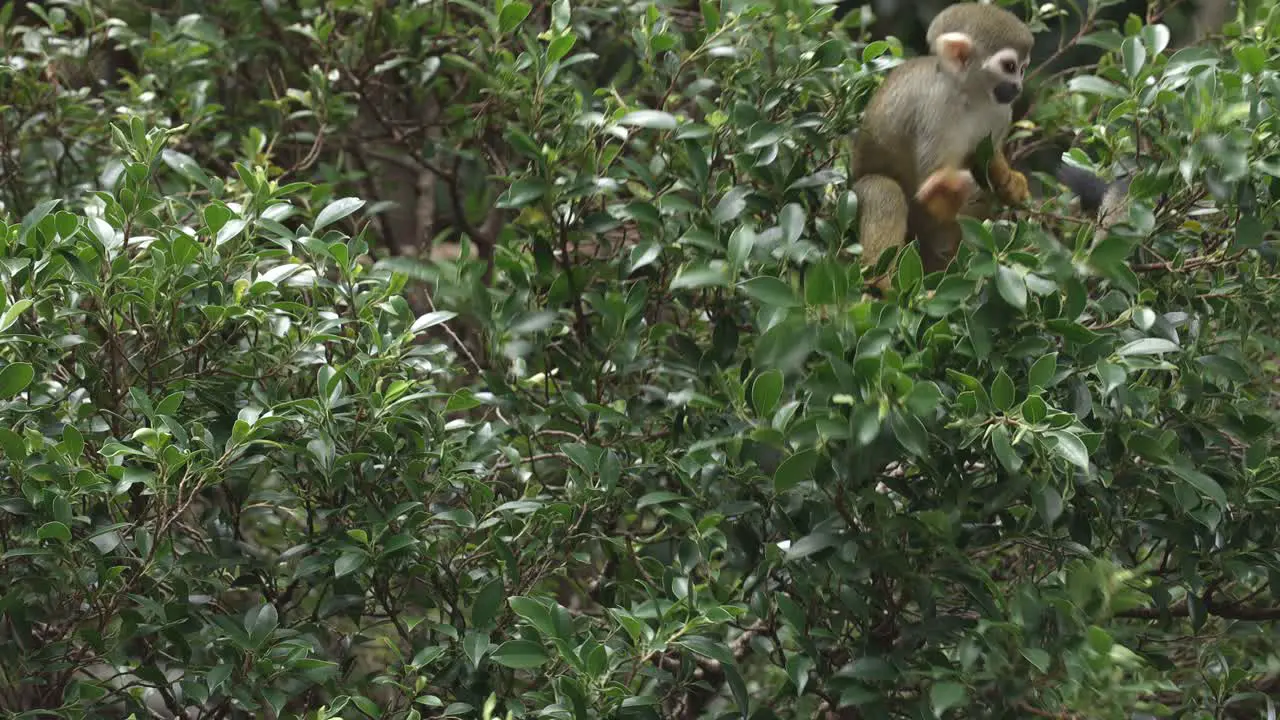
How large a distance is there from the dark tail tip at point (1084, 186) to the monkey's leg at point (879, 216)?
1.61 ft

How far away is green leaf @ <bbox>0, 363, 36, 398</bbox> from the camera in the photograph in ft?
6.18

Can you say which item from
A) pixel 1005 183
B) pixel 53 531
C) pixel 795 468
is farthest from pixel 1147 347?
pixel 53 531

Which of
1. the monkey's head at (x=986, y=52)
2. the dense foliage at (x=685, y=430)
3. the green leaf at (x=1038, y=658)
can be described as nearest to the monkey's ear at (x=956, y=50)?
the monkey's head at (x=986, y=52)

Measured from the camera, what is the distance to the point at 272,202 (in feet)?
7.27

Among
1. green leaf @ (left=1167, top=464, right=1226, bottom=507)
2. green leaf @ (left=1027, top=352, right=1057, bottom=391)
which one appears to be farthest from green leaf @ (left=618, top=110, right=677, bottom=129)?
green leaf @ (left=1167, top=464, right=1226, bottom=507)

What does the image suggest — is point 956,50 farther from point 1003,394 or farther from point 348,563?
point 348,563

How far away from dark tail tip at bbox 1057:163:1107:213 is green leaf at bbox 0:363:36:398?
82.5 inches

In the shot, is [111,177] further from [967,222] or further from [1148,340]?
[1148,340]

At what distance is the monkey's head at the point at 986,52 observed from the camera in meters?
2.67

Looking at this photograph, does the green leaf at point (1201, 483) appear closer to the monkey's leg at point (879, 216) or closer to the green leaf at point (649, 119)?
the monkey's leg at point (879, 216)

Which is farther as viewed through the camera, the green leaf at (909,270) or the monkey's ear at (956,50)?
the monkey's ear at (956,50)

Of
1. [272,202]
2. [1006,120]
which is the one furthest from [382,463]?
[1006,120]

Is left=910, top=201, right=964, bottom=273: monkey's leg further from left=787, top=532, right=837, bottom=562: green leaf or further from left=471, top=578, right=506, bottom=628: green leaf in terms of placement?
left=471, top=578, right=506, bottom=628: green leaf

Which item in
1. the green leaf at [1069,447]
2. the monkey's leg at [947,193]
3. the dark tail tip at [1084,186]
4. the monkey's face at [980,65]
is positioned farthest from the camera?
the dark tail tip at [1084,186]
